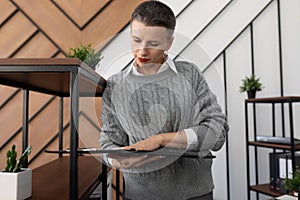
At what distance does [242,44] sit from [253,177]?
0.86 metres

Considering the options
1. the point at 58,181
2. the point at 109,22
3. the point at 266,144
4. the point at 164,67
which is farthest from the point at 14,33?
the point at 266,144

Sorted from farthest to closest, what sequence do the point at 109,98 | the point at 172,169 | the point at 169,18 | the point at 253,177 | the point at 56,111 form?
the point at 253,177 < the point at 56,111 < the point at 172,169 < the point at 109,98 < the point at 169,18

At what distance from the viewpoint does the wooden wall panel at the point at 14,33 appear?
1738 millimetres

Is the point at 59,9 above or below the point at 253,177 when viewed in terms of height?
above

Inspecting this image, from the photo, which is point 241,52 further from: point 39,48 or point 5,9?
point 5,9

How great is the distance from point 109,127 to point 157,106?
Result: 12 centimetres

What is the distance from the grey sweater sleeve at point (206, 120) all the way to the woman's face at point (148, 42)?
5.1 inches

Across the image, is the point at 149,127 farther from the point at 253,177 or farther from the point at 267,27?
the point at 267,27

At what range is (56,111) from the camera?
5.76 feet

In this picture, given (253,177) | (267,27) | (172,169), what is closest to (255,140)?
(253,177)

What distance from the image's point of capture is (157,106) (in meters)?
0.59

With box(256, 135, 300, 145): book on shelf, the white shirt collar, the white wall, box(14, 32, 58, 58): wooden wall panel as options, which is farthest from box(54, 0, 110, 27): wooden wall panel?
the white shirt collar

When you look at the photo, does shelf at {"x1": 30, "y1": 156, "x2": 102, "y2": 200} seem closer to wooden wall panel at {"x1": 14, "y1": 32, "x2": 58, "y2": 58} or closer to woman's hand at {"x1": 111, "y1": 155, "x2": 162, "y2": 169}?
woman's hand at {"x1": 111, "y1": 155, "x2": 162, "y2": 169}

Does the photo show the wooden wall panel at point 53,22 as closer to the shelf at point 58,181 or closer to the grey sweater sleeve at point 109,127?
the shelf at point 58,181
